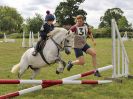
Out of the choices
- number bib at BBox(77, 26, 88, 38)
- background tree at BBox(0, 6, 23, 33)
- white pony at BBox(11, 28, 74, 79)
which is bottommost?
white pony at BBox(11, 28, 74, 79)

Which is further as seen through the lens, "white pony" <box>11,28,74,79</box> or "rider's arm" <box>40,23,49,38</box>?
"rider's arm" <box>40,23,49,38</box>

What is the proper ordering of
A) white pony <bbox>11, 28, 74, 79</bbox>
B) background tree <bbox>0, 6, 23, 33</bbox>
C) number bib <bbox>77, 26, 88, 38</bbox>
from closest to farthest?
white pony <bbox>11, 28, 74, 79</bbox>
number bib <bbox>77, 26, 88, 38</bbox>
background tree <bbox>0, 6, 23, 33</bbox>

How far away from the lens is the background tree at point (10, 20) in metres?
115

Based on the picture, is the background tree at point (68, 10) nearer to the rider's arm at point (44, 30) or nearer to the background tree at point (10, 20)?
the background tree at point (10, 20)

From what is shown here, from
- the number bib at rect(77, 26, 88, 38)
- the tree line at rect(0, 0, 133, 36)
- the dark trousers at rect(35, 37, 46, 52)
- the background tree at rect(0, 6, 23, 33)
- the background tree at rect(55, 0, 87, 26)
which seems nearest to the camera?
the dark trousers at rect(35, 37, 46, 52)

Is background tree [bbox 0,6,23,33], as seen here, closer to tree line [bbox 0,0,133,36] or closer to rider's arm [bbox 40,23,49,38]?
tree line [bbox 0,0,133,36]

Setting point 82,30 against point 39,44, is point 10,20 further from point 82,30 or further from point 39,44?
point 39,44

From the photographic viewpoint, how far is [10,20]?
118000 mm

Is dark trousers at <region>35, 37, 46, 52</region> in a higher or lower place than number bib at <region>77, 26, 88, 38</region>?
lower

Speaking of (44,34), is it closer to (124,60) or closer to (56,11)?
(124,60)

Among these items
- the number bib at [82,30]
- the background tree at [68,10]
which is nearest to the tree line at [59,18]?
the background tree at [68,10]

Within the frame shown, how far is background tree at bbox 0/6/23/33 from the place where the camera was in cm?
11545

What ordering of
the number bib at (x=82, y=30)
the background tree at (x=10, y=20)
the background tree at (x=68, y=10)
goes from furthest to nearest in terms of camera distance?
the background tree at (x=10, y=20) → the background tree at (x=68, y=10) → the number bib at (x=82, y=30)

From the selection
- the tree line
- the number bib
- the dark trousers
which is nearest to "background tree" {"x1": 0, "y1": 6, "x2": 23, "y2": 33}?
the tree line
